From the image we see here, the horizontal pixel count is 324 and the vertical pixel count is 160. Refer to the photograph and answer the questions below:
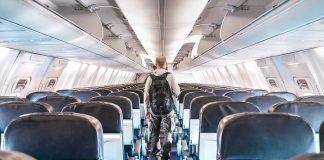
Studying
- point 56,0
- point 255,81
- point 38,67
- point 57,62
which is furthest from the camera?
point 255,81

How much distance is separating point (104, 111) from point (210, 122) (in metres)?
1.16

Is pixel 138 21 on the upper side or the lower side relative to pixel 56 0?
lower

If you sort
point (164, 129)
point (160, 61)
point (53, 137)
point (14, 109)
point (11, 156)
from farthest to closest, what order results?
1. point (164, 129)
2. point (160, 61)
3. point (14, 109)
4. point (53, 137)
5. point (11, 156)

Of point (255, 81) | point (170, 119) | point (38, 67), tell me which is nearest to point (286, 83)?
point (255, 81)

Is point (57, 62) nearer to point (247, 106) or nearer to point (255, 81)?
point (255, 81)

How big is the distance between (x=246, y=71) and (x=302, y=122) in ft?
41.2

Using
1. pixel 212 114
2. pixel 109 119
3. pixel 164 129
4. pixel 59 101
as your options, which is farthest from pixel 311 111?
pixel 59 101

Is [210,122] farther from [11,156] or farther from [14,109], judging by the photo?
[11,156]

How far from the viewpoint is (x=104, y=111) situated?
13.4 ft

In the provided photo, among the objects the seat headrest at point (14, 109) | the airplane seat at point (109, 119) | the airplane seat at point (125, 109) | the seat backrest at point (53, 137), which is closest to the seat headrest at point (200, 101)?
the airplane seat at point (125, 109)

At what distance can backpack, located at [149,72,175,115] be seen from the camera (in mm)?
6250

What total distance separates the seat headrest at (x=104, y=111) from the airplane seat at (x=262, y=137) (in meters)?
1.66

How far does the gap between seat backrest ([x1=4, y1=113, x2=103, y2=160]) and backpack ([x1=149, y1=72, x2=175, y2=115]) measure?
12.0 feet

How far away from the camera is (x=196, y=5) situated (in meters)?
5.68
